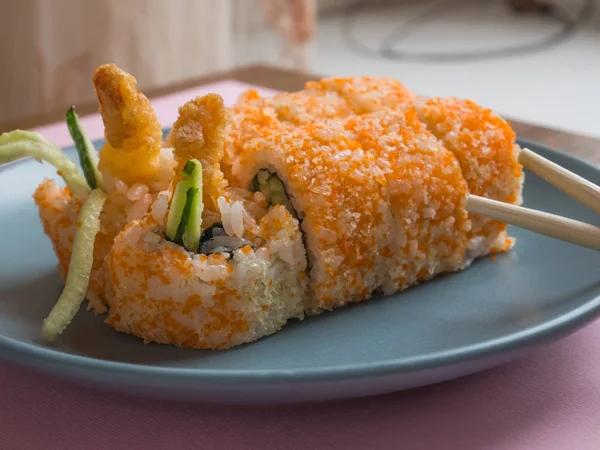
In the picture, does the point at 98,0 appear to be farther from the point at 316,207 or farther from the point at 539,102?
the point at 539,102

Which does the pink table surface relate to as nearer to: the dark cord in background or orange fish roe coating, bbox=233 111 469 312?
orange fish roe coating, bbox=233 111 469 312

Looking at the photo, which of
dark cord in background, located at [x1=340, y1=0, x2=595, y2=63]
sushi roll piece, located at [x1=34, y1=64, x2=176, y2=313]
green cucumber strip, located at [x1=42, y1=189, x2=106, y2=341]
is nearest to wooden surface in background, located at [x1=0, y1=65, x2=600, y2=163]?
sushi roll piece, located at [x1=34, y1=64, x2=176, y2=313]

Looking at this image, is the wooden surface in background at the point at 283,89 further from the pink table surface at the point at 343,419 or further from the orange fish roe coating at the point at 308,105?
the pink table surface at the point at 343,419

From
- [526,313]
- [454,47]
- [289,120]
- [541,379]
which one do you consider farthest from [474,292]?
[454,47]

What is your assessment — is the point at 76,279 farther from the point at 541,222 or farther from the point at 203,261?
the point at 541,222

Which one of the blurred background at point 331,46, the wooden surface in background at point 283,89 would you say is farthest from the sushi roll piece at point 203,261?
the blurred background at point 331,46
